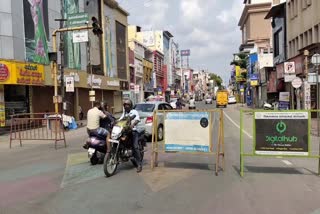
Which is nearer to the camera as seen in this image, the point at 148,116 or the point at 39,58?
the point at 148,116

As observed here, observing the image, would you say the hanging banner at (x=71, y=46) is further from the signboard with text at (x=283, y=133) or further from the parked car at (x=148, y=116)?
the signboard with text at (x=283, y=133)

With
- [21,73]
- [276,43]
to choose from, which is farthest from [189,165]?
[276,43]

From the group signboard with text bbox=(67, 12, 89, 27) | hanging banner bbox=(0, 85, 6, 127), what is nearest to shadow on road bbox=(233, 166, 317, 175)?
signboard with text bbox=(67, 12, 89, 27)

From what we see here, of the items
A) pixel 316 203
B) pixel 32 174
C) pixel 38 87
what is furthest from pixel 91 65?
pixel 316 203

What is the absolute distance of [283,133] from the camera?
9438 mm

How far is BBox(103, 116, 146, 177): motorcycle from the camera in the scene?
9562 mm

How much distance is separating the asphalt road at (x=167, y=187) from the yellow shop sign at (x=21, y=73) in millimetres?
14264

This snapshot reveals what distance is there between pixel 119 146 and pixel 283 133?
3556 mm

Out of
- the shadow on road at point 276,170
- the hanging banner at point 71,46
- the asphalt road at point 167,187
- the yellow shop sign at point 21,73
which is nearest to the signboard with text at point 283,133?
the asphalt road at point 167,187

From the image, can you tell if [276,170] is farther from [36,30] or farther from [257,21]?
[257,21]

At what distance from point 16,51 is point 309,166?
21.4 metres

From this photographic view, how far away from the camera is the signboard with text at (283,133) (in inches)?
369

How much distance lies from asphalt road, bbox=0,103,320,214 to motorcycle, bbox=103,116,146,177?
27 cm

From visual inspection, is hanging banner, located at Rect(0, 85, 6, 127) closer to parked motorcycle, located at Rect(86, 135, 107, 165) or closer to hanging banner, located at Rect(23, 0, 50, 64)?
hanging banner, located at Rect(23, 0, 50, 64)
